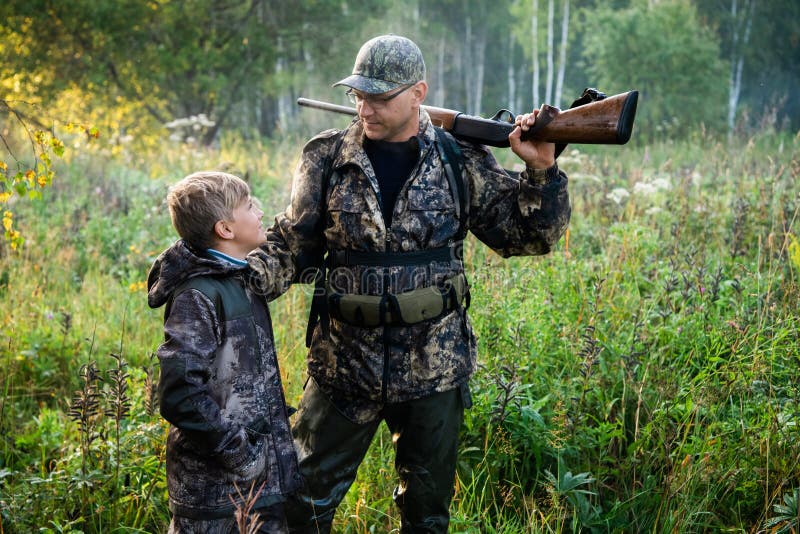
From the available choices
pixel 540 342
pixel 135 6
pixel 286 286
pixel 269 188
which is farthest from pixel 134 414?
pixel 135 6

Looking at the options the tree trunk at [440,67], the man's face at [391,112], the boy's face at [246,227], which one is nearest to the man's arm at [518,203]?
the man's face at [391,112]

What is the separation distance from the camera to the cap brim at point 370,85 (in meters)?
2.65

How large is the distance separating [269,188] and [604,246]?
4549 mm

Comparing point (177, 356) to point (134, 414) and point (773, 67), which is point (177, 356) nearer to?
point (134, 414)

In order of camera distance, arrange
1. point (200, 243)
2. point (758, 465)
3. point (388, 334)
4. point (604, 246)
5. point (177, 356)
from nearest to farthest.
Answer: point (177, 356) < point (200, 243) < point (388, 334) < point (758, 465) < point (604, 246)

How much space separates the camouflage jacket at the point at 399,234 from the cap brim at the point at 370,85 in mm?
209

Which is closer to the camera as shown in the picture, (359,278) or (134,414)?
(359,278)

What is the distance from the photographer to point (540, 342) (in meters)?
3.81

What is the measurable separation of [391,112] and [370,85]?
137 mm

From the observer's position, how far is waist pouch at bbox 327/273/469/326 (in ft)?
8.63

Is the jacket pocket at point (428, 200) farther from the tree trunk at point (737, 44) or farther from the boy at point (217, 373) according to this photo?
the tree trunk at point (737, 44)

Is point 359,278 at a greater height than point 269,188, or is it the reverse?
point 359,278

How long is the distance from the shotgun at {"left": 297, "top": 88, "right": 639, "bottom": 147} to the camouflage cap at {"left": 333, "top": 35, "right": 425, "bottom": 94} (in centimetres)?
34

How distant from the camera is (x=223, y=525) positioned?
226 cm
